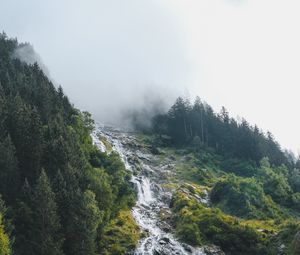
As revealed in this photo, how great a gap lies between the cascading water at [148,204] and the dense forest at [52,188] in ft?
12.2

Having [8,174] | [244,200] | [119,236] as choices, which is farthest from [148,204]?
[8,174]

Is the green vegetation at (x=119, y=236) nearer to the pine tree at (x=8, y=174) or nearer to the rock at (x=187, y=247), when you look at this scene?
the rock at (x=187, y=247)

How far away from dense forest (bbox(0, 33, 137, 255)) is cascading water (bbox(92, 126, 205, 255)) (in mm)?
3722

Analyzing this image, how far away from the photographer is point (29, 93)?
370ft

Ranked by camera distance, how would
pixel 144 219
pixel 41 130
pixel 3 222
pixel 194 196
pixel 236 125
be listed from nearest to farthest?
pixel 3 222
pixel 41 130
pixel 144 219
pixel 194 196
pixel 236 125

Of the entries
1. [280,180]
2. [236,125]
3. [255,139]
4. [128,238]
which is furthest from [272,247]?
[236,125]

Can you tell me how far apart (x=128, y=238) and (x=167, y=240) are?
759cm

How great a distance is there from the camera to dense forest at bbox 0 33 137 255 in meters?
70.8

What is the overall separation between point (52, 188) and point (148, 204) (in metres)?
46.6

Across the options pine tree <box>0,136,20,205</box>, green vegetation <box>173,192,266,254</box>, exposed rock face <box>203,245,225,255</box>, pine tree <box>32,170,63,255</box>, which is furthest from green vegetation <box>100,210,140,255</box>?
pine tree <box>0,136,20,205</box>

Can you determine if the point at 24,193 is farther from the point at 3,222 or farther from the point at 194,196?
the point at 194,196

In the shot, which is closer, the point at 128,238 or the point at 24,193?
the point at 24,193

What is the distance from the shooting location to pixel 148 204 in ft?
399

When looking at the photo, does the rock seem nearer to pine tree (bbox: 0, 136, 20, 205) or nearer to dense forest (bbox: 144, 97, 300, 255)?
dense forest (bbox: 144, 97, 300, 255)
